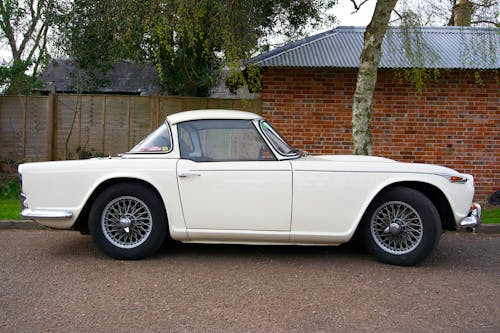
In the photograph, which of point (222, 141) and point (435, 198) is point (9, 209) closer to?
point (222, 141)

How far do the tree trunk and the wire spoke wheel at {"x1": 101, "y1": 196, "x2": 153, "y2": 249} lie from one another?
11.8 ft

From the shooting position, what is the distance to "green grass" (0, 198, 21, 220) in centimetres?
707

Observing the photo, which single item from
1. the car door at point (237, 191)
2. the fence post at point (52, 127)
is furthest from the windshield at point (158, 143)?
the fence post at point (52, 127)

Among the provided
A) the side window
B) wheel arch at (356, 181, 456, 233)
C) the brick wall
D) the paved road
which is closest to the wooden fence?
the brick wall

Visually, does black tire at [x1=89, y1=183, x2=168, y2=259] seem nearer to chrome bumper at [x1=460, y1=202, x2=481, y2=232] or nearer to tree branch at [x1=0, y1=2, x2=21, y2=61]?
chrome bumper at [x1=460, y1=202, x2=481, y2=232]

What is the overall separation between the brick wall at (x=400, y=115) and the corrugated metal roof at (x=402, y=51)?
320 millimetres

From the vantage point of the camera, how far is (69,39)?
10.3 metres

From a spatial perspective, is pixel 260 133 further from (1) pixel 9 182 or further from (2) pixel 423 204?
(1) pixel 9 182

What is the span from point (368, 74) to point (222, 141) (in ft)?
10.1

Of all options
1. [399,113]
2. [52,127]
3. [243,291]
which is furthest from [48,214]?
[399,113]

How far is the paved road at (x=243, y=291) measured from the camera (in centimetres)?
354

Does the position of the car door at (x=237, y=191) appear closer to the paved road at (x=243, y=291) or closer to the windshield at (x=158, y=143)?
the windshield at (x=158, y=143)

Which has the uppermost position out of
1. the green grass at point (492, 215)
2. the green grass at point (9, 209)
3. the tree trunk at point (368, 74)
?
the tree trunk at point (368, 74)

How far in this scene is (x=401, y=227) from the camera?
16.3 ft
